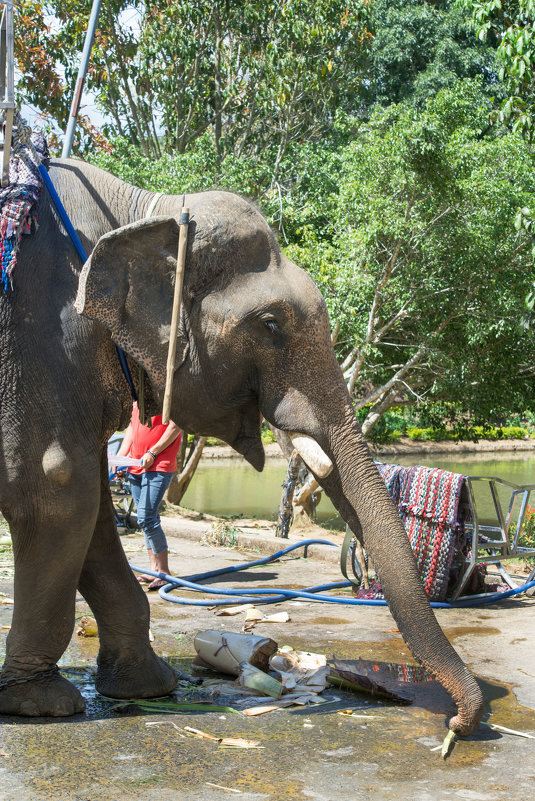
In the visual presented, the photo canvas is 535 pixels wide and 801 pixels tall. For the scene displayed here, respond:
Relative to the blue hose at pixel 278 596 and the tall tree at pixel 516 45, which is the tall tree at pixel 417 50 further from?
the blue hose at pixel 278 596

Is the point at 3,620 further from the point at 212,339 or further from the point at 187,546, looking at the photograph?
the point at 187,546

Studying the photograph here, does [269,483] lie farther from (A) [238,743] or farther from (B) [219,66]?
(A) [238,743]

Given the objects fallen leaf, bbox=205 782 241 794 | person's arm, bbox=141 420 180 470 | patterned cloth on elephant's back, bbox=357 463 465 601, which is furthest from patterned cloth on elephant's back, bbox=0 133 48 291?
patterned cloth on elephant's back, bbox=357 463 465 601

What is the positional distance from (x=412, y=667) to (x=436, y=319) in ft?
30.4

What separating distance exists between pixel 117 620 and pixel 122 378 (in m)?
1.19

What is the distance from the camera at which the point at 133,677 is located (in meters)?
4.20

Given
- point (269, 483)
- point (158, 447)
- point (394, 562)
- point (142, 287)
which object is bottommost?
point (269, 483)

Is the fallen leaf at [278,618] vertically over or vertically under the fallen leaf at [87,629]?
over

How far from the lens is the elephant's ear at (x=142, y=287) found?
3.68 meters

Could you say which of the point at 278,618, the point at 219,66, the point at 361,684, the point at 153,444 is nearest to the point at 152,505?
the point at 153,444

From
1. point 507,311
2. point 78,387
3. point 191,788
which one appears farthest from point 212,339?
point 507,311

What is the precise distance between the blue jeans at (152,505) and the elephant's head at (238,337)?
11.0ft

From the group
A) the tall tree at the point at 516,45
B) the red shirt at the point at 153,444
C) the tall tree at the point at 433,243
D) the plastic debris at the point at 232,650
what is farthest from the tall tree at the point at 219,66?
the plastic debris at the point at 232,650

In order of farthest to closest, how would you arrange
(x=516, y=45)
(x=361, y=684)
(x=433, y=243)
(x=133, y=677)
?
(x=433, y=243)
(x=516, y=45)
(x=361, y=684)
(x=133, y=677)
